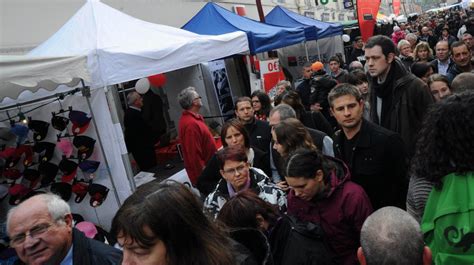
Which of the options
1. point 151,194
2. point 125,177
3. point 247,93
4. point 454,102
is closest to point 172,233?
point 151,194

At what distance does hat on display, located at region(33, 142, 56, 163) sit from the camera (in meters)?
4.61

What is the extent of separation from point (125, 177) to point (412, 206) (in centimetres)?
360

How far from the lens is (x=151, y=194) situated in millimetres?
1366

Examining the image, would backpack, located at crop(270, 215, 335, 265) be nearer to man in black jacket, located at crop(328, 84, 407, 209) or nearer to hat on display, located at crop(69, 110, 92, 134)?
man in black jacket, located at crop(328, 84, 407, 209)

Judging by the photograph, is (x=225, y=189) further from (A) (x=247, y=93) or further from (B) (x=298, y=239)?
(A) (x=247, y=93)

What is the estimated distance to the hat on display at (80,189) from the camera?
→ 4707mm

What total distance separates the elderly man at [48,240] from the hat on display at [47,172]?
2.58 meters

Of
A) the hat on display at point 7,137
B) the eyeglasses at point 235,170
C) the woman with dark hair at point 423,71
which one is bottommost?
the eyeglasses at point 235,170

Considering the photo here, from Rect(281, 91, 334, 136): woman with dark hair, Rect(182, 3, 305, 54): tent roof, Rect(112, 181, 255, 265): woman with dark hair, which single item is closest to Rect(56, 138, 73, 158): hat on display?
Rect(281, 91, 334, 136): woman with dark hair

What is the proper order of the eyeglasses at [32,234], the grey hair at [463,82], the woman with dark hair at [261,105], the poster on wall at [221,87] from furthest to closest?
the poster on wall at [221,87], the woman with dark hair at [261,105], the grey hair at [463,82], the eyeglasses at [32,234]

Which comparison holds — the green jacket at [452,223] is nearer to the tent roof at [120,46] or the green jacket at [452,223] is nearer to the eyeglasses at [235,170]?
the eyeglasses at [235,170]

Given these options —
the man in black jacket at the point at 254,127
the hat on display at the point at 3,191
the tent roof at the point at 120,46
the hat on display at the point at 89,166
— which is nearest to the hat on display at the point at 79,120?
the hat on display at the point at 89,166

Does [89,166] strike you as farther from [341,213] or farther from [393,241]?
[393,241]

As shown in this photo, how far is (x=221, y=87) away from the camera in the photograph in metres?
8.34
